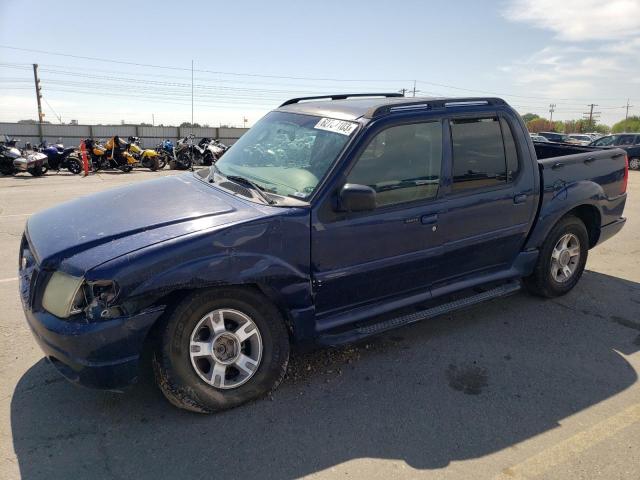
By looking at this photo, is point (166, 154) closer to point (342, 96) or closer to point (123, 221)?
point (342, 96)

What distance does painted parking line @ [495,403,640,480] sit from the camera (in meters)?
2.61

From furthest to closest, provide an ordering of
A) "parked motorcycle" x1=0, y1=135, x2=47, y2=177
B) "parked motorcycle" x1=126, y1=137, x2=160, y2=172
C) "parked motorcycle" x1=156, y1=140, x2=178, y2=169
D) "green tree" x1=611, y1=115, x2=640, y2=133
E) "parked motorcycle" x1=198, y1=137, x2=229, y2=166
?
"green tree" x1=611, y1=115, x2=640, y2=133 < "parked motorcycle" x1=198, y1=137, x2=229, y2=166 < "parked motorcycle" x1=156, y1=140, x2=178, y2=169 < "parked motorcycle" x1=126, y1=137, x2=160, y2=172 < "parked motorcycle" x1=0, y1=135, x2=47, y2=177

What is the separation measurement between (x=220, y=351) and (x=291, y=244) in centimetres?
79

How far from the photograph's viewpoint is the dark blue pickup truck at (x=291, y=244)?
2758 millimetres

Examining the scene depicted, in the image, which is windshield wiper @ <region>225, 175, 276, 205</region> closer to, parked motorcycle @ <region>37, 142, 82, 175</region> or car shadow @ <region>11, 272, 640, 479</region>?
car shadow @ <region>11, 272, 640, 479</region>

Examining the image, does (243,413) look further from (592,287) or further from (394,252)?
(592,287)

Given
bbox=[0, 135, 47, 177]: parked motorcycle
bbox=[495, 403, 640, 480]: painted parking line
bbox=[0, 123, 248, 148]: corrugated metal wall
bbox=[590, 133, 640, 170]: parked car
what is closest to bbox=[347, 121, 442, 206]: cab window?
bbox=[495, 403, 640, 480]: painted parking line

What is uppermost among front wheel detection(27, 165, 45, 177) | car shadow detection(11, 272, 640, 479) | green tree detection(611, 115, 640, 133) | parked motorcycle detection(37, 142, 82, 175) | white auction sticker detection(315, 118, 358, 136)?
green tree detection(611, 115, 640, 133)

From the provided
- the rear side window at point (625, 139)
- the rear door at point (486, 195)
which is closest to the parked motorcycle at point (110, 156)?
the rear door at point (486, 195)

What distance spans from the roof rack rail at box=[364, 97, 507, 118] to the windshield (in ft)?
0.73

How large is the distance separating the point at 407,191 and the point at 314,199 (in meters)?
0.78

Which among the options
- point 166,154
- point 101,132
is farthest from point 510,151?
point 101,132

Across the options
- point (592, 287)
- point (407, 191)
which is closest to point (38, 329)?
point (407, 191)

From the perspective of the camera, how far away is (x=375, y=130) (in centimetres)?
350
